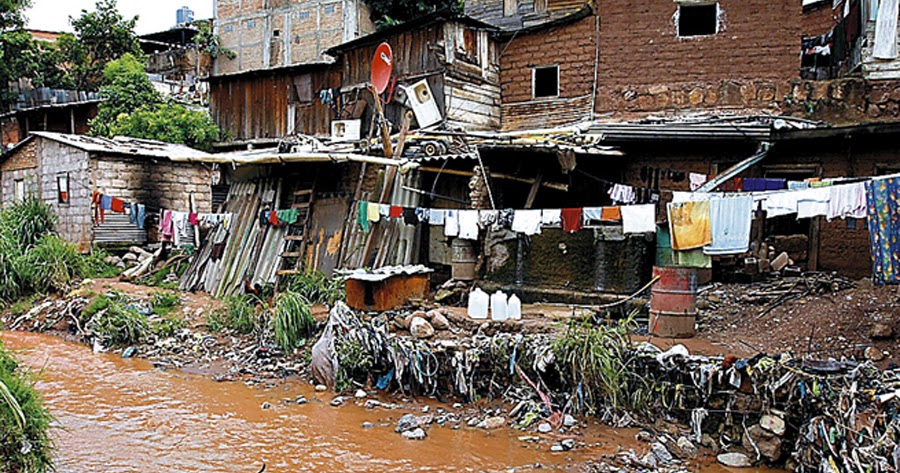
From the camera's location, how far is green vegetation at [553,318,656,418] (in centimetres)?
731

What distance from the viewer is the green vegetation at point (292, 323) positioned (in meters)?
10.1

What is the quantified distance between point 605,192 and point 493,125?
10.9 ft

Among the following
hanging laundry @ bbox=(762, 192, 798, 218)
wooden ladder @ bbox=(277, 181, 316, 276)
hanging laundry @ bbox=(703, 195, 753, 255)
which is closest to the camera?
hanging laundry @ bbox=(762, 192, 798, 218)

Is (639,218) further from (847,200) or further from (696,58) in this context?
(696,58)

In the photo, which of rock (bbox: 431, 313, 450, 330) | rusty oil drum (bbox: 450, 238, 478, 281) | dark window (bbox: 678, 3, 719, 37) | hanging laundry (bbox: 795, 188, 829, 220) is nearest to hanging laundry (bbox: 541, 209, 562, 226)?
rusty oil drum (bbox: 450, 238, 478, 281)

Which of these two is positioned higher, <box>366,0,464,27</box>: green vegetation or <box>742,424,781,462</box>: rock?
<box>366,0,464,27</box>: green vegetation

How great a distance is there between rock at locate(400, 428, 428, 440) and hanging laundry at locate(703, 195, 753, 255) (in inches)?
153

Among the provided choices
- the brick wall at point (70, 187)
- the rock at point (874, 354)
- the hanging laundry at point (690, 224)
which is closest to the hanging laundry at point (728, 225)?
the hanging laundry at point (690, 224)

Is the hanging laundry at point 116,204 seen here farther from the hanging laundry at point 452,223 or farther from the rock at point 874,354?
the rock at point 874,354

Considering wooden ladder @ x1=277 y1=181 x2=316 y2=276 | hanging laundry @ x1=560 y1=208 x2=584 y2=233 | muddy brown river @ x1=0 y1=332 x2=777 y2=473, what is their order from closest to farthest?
muddy brown river @ x1=0 y1=332 x2=777 y2=473
hanging laundry @ x1=560 y1=208 x2=584 y2=233
wooden ladder @ x1=277 y1=181 x2=316 y2=276

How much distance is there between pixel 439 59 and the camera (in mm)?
13812

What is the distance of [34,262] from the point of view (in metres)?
13.7

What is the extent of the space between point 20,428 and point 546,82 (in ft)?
38.6

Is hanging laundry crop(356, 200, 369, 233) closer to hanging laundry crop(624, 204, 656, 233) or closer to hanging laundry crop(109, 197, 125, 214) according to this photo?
hanging laundry crop(624, 204, 656, 233)
